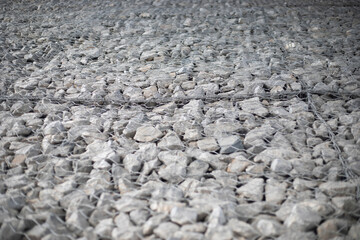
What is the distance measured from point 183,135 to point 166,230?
500 mm

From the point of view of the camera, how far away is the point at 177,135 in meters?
1.27

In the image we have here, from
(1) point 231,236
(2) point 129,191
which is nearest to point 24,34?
(2) point 129,191

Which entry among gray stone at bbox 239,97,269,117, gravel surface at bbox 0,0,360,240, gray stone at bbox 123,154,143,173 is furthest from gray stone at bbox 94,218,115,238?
gray stone at bbox 239,97,269,117

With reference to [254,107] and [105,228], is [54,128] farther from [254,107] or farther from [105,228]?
[254,107]

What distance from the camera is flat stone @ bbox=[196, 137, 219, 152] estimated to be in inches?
46.7

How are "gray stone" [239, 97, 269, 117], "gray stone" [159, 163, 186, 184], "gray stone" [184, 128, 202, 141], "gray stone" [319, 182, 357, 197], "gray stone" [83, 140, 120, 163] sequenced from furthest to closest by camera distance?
"gray stone" [239, 97, 269, 117]
"gray stone" [184, 128, 202, 141]
"gray stone" [83, 140, 120, 163]
"gray stone" [159, 163, 186, 184]
"gray stone" [319, 182, 357, 197]

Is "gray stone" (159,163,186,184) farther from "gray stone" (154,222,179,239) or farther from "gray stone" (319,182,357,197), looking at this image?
"gray stone" (319,182,357,197)

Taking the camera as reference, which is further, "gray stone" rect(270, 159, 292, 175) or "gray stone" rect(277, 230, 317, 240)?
"gray stone" rect(270, 159, 292, 175)

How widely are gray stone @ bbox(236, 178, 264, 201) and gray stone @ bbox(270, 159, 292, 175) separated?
8 cm

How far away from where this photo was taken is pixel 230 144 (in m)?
1.19

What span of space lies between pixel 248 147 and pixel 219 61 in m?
0.92

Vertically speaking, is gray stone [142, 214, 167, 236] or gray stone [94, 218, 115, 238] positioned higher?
gray stone [94, 218, 115, 238]

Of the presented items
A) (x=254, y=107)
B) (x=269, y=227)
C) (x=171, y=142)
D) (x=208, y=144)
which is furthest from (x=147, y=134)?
(x=269, y=227)

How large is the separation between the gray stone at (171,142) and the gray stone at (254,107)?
38cm
